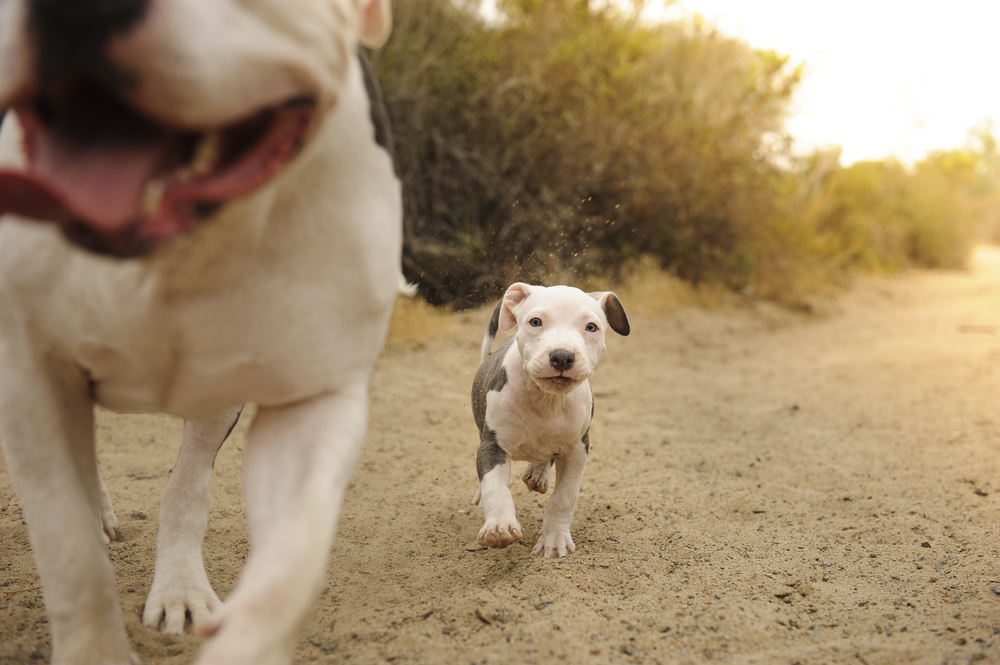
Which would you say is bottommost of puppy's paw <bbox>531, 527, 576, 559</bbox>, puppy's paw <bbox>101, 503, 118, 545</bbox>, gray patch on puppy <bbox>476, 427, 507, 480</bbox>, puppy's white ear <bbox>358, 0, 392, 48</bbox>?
puppy's paw <bbox>101, 503, 118, 545</bbox>

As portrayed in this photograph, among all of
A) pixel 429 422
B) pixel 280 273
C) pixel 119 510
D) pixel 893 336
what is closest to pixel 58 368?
pixel 280 273

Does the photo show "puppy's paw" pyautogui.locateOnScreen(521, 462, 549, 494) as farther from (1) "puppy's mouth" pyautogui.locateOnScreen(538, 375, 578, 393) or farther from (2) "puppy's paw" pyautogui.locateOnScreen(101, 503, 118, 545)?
(2) "puppy's paw" pyautogui.locateOnScreen(101, 503, 118, 545)

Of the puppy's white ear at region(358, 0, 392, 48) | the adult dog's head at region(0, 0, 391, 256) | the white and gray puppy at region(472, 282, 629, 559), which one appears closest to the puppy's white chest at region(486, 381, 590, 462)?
the white and gray puppy at region(472, 282, 629, 559)

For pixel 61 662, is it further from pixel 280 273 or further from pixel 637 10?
pixel 637 10

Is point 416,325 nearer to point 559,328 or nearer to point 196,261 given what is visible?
point 559,328

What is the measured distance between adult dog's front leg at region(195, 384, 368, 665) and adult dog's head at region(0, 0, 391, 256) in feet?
2.14

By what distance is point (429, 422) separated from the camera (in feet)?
18.8

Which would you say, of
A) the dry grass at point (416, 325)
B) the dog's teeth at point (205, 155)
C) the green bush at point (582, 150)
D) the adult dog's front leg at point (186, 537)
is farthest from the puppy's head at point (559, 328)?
the green bush at point (582, 150)

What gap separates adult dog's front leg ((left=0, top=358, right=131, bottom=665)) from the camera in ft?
6.25

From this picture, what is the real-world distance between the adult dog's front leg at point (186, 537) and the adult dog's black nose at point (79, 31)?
5.75 feet

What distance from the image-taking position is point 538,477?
13.9ft

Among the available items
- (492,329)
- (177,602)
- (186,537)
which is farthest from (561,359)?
(177,602)

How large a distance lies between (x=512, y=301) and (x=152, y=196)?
104 inches

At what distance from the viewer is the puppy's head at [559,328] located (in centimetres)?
333
